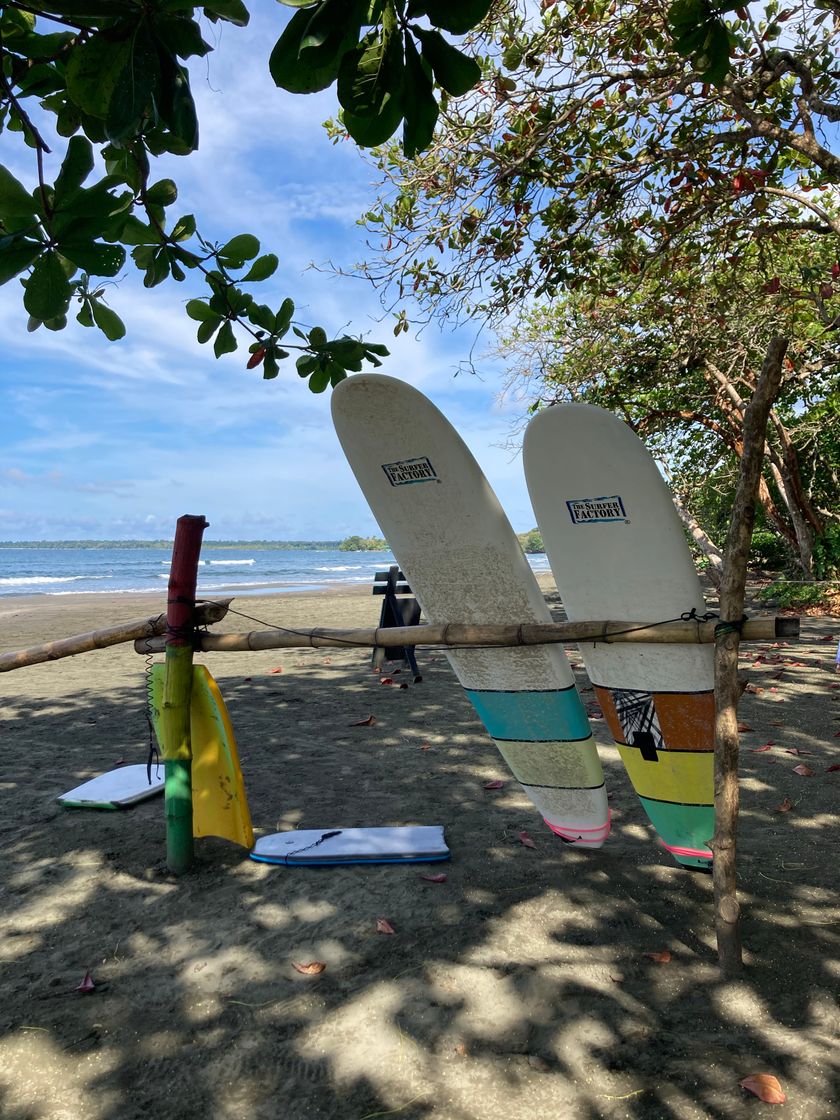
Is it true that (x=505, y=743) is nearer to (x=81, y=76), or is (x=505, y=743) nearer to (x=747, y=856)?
(x=747, y=856)

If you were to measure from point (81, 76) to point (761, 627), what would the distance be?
2.68 metres

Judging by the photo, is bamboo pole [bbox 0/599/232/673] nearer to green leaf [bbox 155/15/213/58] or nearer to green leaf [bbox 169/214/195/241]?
green leaf [bbox 169/214/195/241]

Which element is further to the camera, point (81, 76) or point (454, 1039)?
point (454, 1039)

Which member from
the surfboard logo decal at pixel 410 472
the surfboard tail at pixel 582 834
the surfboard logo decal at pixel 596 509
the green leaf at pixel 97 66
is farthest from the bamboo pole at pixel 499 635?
the green leaf at pixel 97 66

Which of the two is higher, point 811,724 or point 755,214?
point 755,214

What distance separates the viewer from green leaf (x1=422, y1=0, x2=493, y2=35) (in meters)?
1.42

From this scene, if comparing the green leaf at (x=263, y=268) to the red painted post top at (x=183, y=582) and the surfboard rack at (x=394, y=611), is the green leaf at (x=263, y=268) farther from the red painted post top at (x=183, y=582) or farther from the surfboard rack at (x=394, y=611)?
the surfboard rack at (x=394, y=611)

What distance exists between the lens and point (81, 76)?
1.53 metres

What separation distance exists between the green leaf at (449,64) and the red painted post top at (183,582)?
234 centimetres

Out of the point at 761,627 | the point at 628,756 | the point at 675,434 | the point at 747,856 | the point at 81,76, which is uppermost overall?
the point at 675,434

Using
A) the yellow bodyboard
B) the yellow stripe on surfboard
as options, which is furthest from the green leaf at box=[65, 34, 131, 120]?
the yellow stripe on surfboard

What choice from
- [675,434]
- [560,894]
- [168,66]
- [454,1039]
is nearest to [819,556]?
[675,434]

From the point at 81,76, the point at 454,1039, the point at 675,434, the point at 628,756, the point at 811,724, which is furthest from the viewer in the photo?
the point at 675,434

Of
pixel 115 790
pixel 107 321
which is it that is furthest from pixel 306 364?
pixel 115 790
